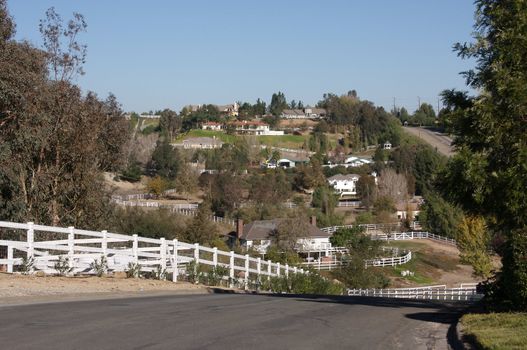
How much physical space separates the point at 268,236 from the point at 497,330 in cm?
6216

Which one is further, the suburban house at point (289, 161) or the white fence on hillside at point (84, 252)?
the suburban house at point (289, 161)

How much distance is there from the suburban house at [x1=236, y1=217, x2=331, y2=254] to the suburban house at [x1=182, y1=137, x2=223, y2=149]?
93.1m

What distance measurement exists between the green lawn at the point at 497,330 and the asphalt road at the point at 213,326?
52cm

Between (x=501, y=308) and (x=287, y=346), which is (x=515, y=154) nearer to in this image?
(x=501, y=308)

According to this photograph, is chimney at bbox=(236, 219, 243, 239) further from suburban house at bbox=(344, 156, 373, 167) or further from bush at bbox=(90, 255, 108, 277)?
suburban house at bbox=(344, 156, 373, 167)

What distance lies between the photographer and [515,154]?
15.7m

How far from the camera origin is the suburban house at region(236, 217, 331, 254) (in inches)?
2915

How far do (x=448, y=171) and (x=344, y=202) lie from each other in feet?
360

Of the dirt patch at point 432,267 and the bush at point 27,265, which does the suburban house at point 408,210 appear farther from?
the bush at point 27,265

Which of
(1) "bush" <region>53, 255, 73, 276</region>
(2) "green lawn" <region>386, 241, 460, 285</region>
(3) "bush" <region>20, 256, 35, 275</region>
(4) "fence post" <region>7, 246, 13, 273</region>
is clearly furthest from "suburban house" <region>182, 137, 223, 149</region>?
(4) "fence post" <region>7, 246, 13, 273</region>

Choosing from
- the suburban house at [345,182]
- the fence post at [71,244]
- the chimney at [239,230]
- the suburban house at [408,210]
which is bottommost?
the chimney at [239,230]

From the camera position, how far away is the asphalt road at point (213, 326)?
11219 millimetres

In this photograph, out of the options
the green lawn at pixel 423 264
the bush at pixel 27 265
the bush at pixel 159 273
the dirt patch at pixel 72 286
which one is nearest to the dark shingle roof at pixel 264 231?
the green lawn at pixel 423 264

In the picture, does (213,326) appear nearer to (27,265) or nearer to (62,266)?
(27,265)
